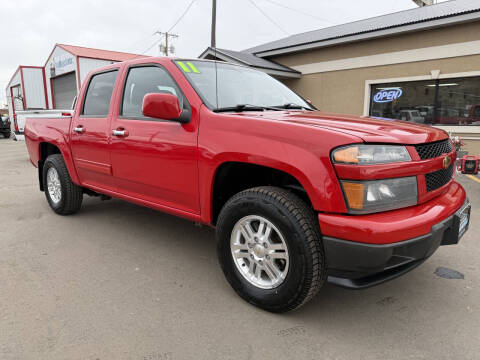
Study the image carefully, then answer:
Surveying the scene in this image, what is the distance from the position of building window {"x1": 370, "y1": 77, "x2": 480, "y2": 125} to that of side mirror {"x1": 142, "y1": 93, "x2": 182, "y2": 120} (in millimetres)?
9191

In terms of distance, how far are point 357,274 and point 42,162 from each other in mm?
4557

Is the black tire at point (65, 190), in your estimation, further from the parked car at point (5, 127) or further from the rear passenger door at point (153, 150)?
the parked car at point (5, 127)

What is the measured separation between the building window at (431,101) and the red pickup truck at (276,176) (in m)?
7.67

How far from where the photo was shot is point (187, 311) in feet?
8.03

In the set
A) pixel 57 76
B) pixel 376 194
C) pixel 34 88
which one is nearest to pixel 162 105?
pixel 376 194

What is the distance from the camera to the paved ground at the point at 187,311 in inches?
81.2

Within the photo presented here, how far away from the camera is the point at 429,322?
91.4 inches

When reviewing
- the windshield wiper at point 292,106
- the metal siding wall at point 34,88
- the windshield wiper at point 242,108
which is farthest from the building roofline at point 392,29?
the metal siding wall at point 34,88

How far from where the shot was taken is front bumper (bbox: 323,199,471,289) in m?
1.92

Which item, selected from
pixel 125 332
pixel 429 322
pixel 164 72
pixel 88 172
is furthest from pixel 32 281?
pixel 429 322

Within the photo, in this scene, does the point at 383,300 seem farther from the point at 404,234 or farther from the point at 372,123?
the point at 372,123

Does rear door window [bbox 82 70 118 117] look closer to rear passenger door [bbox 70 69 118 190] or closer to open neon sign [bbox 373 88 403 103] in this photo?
rear passenger door [bbox 70 69 118 190]

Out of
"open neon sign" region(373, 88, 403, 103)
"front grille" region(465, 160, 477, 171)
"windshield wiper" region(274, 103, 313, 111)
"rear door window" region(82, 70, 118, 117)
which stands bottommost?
"front grille" region(465, 160, 477, 171)

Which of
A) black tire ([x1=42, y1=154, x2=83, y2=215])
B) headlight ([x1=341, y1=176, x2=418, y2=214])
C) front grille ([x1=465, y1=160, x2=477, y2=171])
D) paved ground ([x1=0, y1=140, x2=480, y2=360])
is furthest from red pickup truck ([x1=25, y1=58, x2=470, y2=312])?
front grille ([x1=465, y1=160, x2=477, y2=171])
